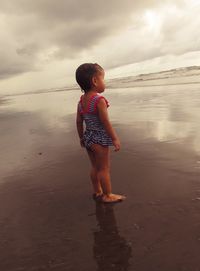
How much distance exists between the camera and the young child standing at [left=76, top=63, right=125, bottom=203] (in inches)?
141

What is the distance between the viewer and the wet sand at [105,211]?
2609 millimetres

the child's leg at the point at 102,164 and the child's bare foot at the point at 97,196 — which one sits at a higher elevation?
the child's leg at the point at 102,164

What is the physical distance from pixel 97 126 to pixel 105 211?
3.21 feet

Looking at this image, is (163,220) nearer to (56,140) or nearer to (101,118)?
(101,118)

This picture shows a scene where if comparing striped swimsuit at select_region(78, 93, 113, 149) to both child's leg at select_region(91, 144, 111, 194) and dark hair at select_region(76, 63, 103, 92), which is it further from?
dark hair at select_region(76, 63, 103, 92)

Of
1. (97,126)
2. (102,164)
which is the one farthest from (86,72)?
(102,164)

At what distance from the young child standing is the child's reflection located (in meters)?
0.49

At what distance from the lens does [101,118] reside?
3.56m

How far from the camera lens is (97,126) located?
12.2 feet

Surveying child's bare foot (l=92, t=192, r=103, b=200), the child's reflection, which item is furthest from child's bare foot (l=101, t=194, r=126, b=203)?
the child's reflection

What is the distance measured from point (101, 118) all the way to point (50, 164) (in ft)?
7.15

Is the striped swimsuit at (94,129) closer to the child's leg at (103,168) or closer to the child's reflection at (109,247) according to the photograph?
the child's leg at (103,168)

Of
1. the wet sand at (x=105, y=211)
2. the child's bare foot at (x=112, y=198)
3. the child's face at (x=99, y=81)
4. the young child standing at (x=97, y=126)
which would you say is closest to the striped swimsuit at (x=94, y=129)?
the young child standing at (x=97, y=126)

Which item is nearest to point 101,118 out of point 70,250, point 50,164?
point 70,250
